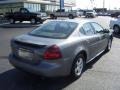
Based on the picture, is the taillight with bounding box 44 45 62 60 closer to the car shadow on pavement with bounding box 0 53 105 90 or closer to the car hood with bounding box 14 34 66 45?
the car hood with bounding box 14 34 66 45

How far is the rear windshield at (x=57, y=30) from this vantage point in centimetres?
551

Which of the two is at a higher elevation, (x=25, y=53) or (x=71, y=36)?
(x=71, y=36)

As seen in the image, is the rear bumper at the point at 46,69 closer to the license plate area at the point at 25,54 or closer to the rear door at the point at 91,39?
the license plate area at the point at 25,54

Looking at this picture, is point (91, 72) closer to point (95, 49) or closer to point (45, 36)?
point (95, 49)

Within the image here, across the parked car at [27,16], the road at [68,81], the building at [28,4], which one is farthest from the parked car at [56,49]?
the building at [28,4]

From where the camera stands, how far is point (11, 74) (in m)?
5.93

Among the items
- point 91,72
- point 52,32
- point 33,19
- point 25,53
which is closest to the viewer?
point 25,53

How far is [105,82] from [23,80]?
6.83ft

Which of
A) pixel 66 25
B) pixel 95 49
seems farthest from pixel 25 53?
pixel 95 49

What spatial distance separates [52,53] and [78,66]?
118cm

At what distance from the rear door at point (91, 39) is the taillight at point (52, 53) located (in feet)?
4.61

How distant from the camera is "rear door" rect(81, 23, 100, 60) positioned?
6.07 metres

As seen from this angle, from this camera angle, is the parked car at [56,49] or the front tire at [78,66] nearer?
the parked car at [56,49]

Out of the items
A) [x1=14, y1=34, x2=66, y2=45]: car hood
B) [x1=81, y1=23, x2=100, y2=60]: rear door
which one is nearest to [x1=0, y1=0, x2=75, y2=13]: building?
[x1=81, y1=23, x2=100, y2=60]: rear door
